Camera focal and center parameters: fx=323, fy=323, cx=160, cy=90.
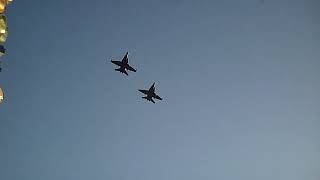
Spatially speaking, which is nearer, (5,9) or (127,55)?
(5,9)

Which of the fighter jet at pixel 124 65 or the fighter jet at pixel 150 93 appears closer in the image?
the fighter jet at pixel 124 65

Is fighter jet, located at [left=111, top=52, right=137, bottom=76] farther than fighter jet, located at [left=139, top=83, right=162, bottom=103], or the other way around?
fighter jet, located at [left=139, top=83, right=162, bottom=103]

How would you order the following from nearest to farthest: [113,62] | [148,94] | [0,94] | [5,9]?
[5,9] < [0,94] < [113,62] < [148,94]

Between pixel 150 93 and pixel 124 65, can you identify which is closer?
pixel 124 65

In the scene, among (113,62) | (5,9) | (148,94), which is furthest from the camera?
(148,94)

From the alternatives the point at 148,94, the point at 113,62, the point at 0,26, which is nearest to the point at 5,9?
the point at 0,26

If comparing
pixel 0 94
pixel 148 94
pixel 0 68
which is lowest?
pixel 0 94

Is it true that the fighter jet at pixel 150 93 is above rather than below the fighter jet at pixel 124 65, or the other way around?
below

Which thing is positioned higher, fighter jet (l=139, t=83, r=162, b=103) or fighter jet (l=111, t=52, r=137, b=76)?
fighter jet (l=111, t=52, r=137, b=76)

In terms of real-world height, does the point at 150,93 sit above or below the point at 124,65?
below

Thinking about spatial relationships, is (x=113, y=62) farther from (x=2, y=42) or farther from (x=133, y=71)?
(x=2, y=42)

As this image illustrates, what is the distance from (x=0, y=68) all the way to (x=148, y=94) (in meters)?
36.3

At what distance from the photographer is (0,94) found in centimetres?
1233

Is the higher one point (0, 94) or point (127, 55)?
point (127, 55)
